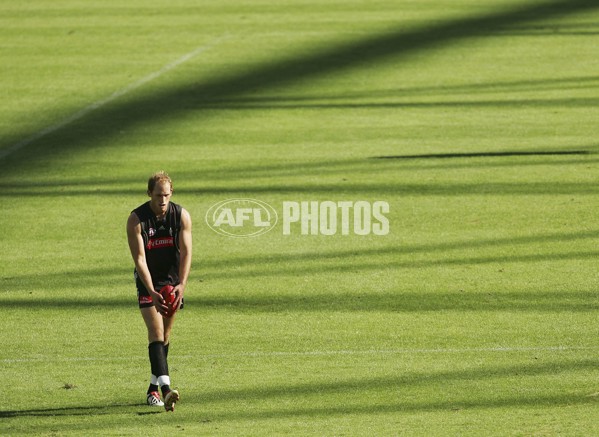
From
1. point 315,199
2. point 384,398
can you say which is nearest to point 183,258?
point 384,398

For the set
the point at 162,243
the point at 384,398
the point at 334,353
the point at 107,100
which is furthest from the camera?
the point at 107,100

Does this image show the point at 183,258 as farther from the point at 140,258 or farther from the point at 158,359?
the point at 158,359

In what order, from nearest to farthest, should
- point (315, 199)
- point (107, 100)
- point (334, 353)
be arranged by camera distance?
point (334, 353), point (315, 199), point (107, 100)

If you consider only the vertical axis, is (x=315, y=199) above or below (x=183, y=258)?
above

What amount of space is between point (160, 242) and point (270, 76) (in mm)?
13567

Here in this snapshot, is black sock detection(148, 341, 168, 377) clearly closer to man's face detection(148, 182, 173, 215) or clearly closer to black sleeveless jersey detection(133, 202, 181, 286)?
black sleeveless jersey detection(133, 202, 181, 286)

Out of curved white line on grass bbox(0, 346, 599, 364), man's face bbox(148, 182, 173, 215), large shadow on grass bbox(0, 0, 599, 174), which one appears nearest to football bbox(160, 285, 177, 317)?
man's face bbox(148, 182, 173, 215)

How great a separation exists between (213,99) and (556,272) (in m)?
9.38

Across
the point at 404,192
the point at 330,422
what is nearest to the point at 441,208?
the point at 404,192

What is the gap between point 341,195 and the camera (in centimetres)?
1567

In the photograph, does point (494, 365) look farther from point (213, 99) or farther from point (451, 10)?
point (451, 10)

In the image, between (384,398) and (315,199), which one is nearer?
(384,398)

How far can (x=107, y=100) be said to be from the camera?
69.3ft

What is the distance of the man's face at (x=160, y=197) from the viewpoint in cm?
877
